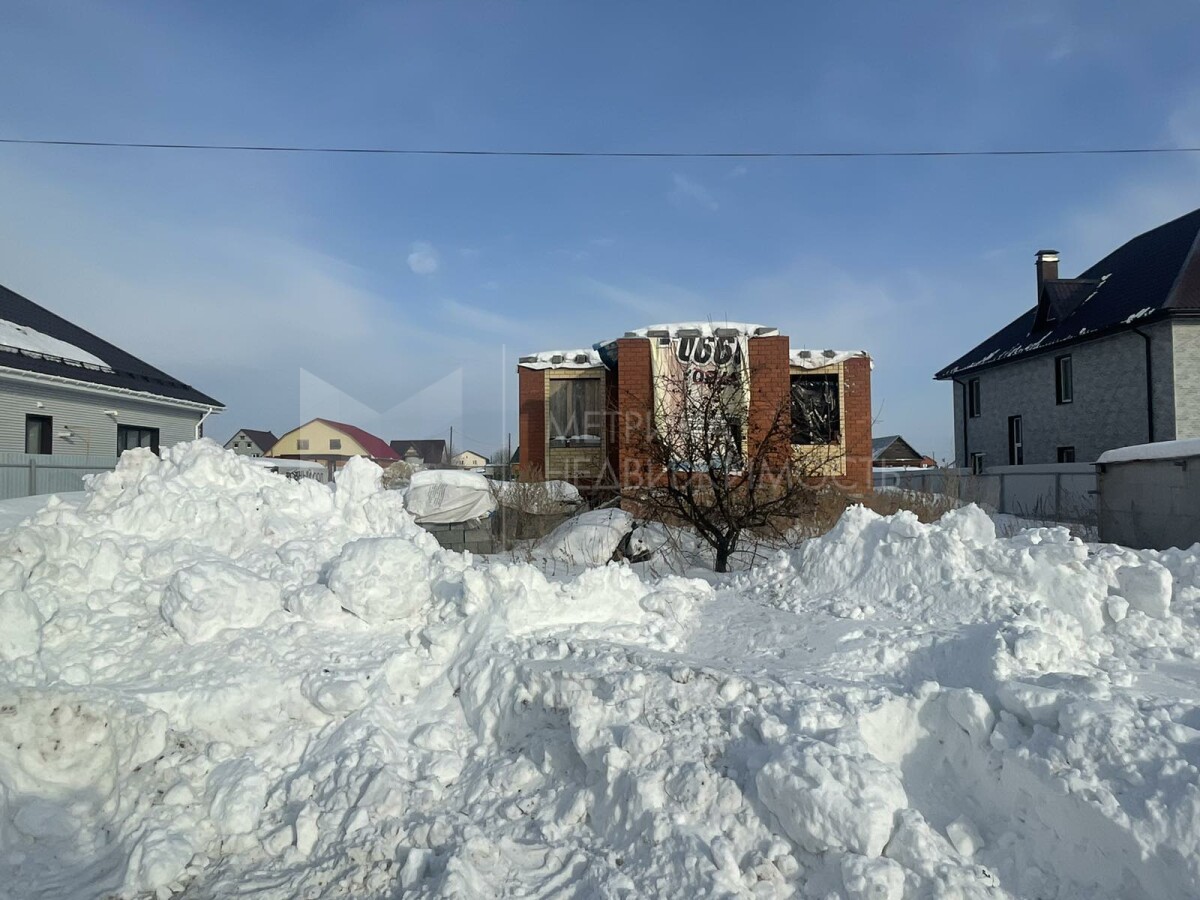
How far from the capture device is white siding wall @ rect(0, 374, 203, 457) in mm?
15477

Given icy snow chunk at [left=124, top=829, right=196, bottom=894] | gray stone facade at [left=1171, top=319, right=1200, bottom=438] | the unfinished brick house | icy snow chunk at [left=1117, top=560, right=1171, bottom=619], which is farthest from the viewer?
gray stone facade at [left=1171, top=319, right=1200, bottom=438]

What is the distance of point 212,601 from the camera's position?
5273 mm

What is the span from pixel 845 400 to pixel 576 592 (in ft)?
39.3

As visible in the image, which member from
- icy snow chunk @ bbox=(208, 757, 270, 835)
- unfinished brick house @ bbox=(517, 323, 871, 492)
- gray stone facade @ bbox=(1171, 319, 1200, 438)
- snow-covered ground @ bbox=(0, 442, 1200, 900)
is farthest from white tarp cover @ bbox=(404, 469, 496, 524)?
gray stone facade @ bbox=(1171, 319, 1200, 438)

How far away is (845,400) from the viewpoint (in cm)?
1606

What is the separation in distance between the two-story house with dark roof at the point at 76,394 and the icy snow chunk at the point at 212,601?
13.8 m

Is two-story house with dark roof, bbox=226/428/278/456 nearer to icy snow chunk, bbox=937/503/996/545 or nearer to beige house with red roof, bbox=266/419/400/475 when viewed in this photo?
beige house with red roof, bbox=266/419/400/475

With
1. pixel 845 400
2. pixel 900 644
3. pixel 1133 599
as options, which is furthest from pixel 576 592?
pixel 845 400

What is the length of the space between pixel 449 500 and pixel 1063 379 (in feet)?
69.4

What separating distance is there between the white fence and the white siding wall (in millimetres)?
20119

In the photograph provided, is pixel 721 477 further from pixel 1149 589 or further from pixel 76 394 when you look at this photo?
pixel 76 394

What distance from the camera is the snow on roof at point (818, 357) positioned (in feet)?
51.8

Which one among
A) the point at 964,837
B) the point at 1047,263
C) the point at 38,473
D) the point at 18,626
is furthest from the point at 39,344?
the point at 1047,263

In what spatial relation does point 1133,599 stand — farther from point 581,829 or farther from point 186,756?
point 186,756
